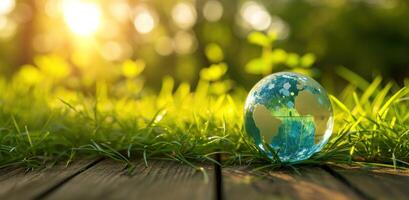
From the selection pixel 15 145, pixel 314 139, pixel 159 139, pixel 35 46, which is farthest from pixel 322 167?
pixel 35 46

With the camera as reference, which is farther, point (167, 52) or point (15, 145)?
point (167, 52)

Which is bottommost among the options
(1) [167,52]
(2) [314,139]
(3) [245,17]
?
(2) [314,139]

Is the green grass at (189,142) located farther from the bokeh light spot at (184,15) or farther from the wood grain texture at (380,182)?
the bokeh light spot at (184,15)

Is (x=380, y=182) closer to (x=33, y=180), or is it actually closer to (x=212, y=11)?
(x=33, y=180)

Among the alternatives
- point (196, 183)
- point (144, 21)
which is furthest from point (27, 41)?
point (196, 183)

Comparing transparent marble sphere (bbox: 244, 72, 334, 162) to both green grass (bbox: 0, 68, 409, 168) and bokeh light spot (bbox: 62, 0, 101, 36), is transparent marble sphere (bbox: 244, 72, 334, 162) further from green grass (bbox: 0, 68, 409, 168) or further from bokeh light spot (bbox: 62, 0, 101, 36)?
bokeh light spot (bbox: 62, 0, 101, 36)

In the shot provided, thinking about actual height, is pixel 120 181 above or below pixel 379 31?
below

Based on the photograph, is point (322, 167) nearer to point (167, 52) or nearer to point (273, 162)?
point (273, 162)
